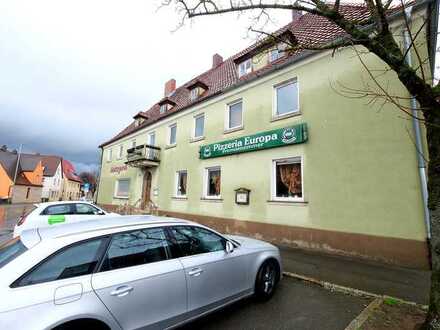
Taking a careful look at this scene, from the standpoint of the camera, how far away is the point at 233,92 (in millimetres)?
11711

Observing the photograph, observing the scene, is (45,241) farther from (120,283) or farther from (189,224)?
(189,224)

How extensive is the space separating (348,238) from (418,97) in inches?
205

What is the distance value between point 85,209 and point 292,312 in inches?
339

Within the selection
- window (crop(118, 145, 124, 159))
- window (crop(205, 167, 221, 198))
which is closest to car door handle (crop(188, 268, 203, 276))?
window (crop(205, 167, 221, 198))

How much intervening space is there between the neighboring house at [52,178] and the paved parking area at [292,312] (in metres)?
60.3

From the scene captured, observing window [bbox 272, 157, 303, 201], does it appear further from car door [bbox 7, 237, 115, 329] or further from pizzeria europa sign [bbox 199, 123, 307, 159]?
car door [bbox 7, 237, 115, 329]

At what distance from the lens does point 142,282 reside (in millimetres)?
2621

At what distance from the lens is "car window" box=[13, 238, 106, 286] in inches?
84.9

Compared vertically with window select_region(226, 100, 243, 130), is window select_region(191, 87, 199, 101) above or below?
above

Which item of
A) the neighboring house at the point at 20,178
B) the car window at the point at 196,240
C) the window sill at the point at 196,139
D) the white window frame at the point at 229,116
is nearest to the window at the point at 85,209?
the window sill at the point at 196,139

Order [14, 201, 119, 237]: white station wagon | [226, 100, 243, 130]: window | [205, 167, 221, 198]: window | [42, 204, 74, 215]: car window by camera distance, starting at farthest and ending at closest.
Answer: [205, 167, 221, 198]: window, [226, 100, 243, 130]: window, [42, 204, 74, 215]: car window, [14, 201, 119, 237]: white station wagon

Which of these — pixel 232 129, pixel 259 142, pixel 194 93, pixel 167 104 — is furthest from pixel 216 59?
pixel 259 142

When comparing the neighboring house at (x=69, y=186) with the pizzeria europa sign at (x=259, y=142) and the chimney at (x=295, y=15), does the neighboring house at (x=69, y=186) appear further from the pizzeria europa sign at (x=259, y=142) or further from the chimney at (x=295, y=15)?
the chimney at (x=295, y=15)

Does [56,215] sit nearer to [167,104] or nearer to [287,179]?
[287,179]
